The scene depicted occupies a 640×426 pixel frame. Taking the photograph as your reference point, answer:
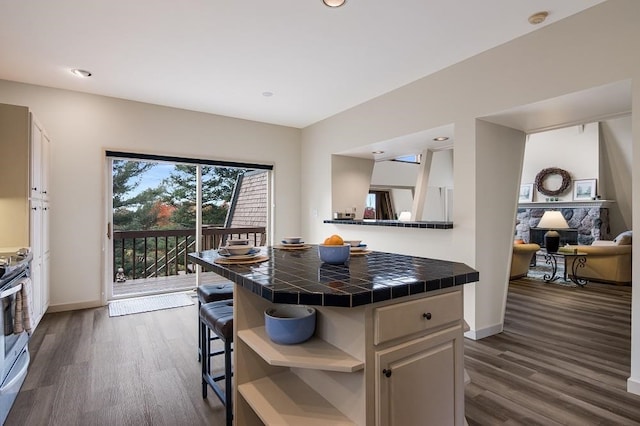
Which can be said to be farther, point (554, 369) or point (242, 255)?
point (554, 369)

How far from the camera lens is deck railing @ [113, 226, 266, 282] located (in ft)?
16.1

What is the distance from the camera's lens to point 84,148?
13.4ft

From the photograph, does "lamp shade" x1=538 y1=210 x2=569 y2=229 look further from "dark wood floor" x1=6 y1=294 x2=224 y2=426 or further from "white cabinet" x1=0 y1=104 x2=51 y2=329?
A: "white cabinet" x1=0 y1=104 x2=51 y2=329

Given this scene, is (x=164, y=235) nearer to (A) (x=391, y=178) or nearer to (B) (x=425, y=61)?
(B) (x=425, y=61)

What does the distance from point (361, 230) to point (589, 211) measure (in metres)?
6.34

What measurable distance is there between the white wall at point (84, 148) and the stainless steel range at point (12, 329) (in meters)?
1.93

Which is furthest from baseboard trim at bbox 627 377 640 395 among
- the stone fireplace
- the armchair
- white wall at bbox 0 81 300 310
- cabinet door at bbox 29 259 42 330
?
the stone fireplace

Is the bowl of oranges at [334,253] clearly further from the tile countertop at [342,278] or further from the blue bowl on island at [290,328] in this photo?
the blue bowl on island at [290,328]

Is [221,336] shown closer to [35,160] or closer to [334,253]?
[334,253]

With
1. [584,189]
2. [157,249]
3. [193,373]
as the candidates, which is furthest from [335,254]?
[584,189]

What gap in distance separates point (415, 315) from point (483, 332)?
2.29 metres

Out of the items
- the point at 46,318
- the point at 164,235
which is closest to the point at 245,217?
the point at 164,235

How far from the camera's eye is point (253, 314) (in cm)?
167

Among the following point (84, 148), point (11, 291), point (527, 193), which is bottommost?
point (11, 291)
